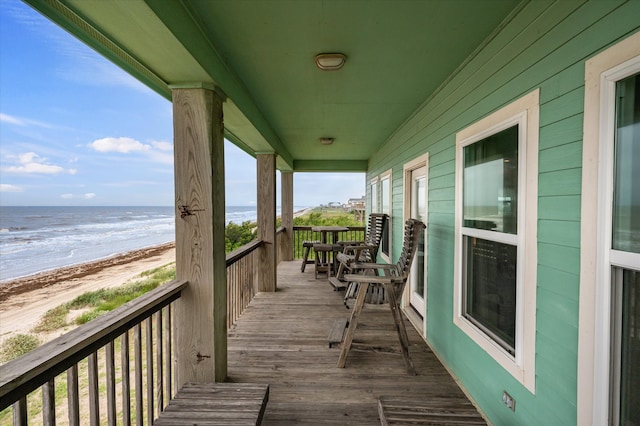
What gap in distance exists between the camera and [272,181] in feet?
15.5

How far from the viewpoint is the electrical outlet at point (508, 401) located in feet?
5.51

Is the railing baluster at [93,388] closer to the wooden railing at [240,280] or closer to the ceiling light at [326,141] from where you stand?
the wooden railing at [240,280]

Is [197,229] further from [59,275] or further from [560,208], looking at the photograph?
[59,275]

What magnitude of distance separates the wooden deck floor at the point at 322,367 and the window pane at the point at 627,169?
→ 1.57 metres

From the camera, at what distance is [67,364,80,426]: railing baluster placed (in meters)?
1.21

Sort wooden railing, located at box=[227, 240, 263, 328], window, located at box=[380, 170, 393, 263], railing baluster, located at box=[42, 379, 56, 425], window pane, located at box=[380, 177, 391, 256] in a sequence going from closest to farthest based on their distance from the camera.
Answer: railing baluster, located at box=[42, 379, 56, 425] < wooden railing, located at box=[227, 240, 263, 328] < window, located at box=[380, 170, 393, 263] < window pane, located at box=[380, 177, 391, 256]

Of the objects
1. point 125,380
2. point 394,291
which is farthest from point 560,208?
point 125,380

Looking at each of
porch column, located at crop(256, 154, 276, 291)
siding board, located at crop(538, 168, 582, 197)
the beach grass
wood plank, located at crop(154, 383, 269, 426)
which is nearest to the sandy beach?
the beach grass

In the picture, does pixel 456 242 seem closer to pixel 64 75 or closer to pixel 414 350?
pixel 414 350

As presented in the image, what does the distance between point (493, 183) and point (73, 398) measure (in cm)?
247

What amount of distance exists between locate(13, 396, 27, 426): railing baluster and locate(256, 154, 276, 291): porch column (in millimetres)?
3703

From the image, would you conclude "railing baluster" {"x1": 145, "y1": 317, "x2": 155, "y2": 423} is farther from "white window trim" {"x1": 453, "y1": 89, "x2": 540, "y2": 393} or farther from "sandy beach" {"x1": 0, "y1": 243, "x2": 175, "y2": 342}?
"sandy beach" {"x1": 0, "y1": 243, "x2": 175, "y2": 342}

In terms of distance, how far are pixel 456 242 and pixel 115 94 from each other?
80.6 feet

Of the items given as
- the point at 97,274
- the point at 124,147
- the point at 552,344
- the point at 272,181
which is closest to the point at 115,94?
the point at 124,147
